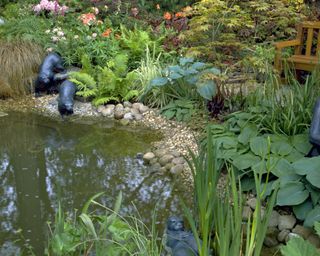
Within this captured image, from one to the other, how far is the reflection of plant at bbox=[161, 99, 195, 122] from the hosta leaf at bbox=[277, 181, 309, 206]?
2261 millimetres

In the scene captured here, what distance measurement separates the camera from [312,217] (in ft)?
11.4

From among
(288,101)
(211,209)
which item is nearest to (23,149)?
(288,101)

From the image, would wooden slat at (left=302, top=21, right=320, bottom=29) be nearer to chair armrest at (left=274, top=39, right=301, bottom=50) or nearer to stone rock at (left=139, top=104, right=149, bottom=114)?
chair armrest at (left=274, top=39, right=301, bottom=50)

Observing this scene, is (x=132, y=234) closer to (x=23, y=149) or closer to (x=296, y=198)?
(x=296, y=198)

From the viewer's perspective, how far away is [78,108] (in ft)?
21.8

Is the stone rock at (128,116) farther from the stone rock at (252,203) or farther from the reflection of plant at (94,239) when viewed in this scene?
the reflection of plant at (94,239)

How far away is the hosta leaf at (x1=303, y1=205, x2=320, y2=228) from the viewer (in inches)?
135

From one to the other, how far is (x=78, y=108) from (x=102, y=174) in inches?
81.2

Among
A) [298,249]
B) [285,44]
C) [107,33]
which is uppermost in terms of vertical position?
[298,249]

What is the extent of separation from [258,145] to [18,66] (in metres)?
3.91

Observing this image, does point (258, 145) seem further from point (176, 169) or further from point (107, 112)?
point (107, 112)

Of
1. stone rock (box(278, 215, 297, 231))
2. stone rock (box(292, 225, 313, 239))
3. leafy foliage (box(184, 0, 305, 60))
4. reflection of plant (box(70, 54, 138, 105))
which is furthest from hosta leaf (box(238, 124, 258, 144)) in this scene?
reflection of plant (box(70, 54, 138, 105))

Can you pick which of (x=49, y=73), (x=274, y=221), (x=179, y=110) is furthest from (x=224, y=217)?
(x=49, y=73)

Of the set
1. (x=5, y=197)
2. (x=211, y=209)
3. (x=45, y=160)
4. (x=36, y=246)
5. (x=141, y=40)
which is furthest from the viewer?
(x=141, y=40)
